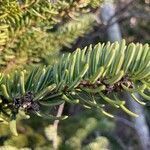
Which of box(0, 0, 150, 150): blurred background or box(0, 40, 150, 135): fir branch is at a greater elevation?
box(0, 40, 150, 135): fir branch

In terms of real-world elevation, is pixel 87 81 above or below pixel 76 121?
above

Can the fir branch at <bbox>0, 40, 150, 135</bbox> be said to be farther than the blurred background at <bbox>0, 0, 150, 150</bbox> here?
No

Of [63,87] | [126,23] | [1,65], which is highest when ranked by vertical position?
[63,87]

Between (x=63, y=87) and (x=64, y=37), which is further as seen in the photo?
(x=64, y=37)

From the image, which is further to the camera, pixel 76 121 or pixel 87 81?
pixel 76 121

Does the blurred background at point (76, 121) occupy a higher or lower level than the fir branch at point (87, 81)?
lower

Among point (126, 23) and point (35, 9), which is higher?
point (35, 9)

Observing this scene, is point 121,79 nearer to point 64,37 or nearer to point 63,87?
point 63,87

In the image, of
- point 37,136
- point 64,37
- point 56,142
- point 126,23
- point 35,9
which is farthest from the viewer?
point 126,23

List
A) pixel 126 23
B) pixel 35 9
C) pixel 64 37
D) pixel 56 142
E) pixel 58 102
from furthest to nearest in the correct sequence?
pixel 126 23, pixel 56 142, pixel 64 37, pixel 35 9, pixel 58 102

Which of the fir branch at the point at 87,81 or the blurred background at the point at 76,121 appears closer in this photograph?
the fir branch at the point at 87,81

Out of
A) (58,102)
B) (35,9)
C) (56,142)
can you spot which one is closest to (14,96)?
(58,102)
